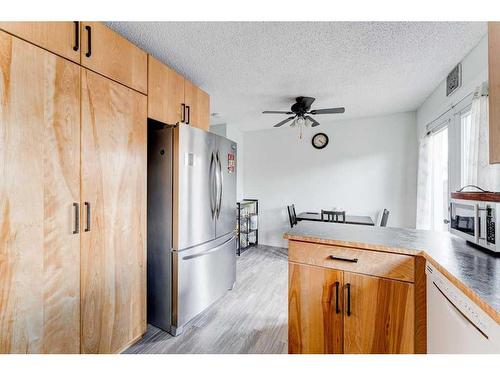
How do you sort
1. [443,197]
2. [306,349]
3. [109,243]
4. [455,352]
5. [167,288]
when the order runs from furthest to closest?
[443,197], [167,288], [109,243], [306,349], [455,352]

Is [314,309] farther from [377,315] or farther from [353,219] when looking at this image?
[353,219]

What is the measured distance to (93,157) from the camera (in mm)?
1455

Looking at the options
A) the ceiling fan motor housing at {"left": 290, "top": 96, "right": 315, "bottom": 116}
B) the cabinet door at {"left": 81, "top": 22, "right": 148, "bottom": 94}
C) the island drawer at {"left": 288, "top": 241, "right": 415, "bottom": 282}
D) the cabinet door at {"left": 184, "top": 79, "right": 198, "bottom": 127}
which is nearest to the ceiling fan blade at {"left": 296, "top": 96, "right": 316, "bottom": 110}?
the ceiling fan motor housing at {"left": 290, "top": 96, "right": 315, "bottom": 116}

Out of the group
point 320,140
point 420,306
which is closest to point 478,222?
point 420,306

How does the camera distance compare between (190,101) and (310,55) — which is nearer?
(310,55)

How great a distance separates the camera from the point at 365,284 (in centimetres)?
129

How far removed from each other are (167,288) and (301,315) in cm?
112

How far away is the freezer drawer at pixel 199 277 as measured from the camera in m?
1.92

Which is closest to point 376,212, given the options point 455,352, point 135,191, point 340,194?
point 340,194

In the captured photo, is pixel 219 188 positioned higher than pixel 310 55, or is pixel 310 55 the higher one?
pixel 310 55

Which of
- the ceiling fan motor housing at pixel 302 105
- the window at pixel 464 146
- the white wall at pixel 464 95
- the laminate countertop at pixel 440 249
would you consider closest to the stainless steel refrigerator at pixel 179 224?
the laminate countertop at pixel 440 249

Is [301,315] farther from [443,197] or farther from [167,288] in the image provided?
[443,197]

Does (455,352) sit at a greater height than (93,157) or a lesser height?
lesser

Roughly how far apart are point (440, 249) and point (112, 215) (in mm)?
1976
